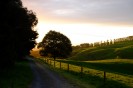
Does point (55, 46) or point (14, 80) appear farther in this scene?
point (55, 46)

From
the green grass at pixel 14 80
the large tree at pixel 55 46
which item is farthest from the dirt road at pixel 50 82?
the large tree at pixel 55 46

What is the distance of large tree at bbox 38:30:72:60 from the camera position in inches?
5965

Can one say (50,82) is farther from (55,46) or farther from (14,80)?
(55,46)

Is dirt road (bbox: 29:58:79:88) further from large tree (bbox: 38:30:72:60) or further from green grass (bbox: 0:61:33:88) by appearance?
large tree (bbox: 38:30:72:60)

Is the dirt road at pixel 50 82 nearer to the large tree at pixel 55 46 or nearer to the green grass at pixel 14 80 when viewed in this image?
the green grass at pixel 14 80

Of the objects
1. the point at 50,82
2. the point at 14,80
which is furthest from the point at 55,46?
the point at 50,82

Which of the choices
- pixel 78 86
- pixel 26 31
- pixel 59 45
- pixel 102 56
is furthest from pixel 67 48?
pixel 78 86

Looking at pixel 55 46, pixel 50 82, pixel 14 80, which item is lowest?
pixel 50 82

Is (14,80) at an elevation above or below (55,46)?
below

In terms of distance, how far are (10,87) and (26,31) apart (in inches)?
1109

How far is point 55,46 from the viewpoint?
152 m

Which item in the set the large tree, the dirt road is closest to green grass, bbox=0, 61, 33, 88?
the dirt road

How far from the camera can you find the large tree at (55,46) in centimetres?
15150

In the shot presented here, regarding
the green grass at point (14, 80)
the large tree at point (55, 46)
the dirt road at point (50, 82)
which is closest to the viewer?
the green grass at point (14, 80)
